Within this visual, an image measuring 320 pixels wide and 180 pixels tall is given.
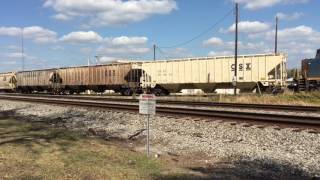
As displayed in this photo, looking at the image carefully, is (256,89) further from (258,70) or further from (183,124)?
(183,124)

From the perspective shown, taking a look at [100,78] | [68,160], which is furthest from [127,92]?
[68,160]

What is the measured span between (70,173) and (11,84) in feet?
230

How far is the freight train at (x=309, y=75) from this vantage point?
1626 inches

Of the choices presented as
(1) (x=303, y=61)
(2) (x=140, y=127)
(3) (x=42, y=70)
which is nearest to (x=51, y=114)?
(2) (x=140, y=127)

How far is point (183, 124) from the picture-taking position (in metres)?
17.1

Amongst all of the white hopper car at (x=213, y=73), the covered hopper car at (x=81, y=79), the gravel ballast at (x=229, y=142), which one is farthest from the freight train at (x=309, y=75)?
the gravel ballast at (x=229, y=142)

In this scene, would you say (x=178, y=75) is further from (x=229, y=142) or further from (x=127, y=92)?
(x=229, y=142)

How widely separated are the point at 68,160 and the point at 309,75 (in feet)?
117

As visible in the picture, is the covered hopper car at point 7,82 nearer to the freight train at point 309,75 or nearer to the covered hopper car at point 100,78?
the covered hopper car at point 100,78

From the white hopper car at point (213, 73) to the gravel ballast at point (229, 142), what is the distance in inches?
931

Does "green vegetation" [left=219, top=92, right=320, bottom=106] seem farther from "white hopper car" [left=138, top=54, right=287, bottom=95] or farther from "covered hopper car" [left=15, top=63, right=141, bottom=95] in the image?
"covered hopper car" [left=15, top=63, right=141, bottom=95]

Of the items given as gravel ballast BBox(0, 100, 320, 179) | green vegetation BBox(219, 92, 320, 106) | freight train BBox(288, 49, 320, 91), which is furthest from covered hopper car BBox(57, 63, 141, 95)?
gravel ballast BBox(0, 100, 320, 179)

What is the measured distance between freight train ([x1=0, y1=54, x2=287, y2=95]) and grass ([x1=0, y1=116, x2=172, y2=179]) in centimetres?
3002

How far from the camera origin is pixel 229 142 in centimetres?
1304
